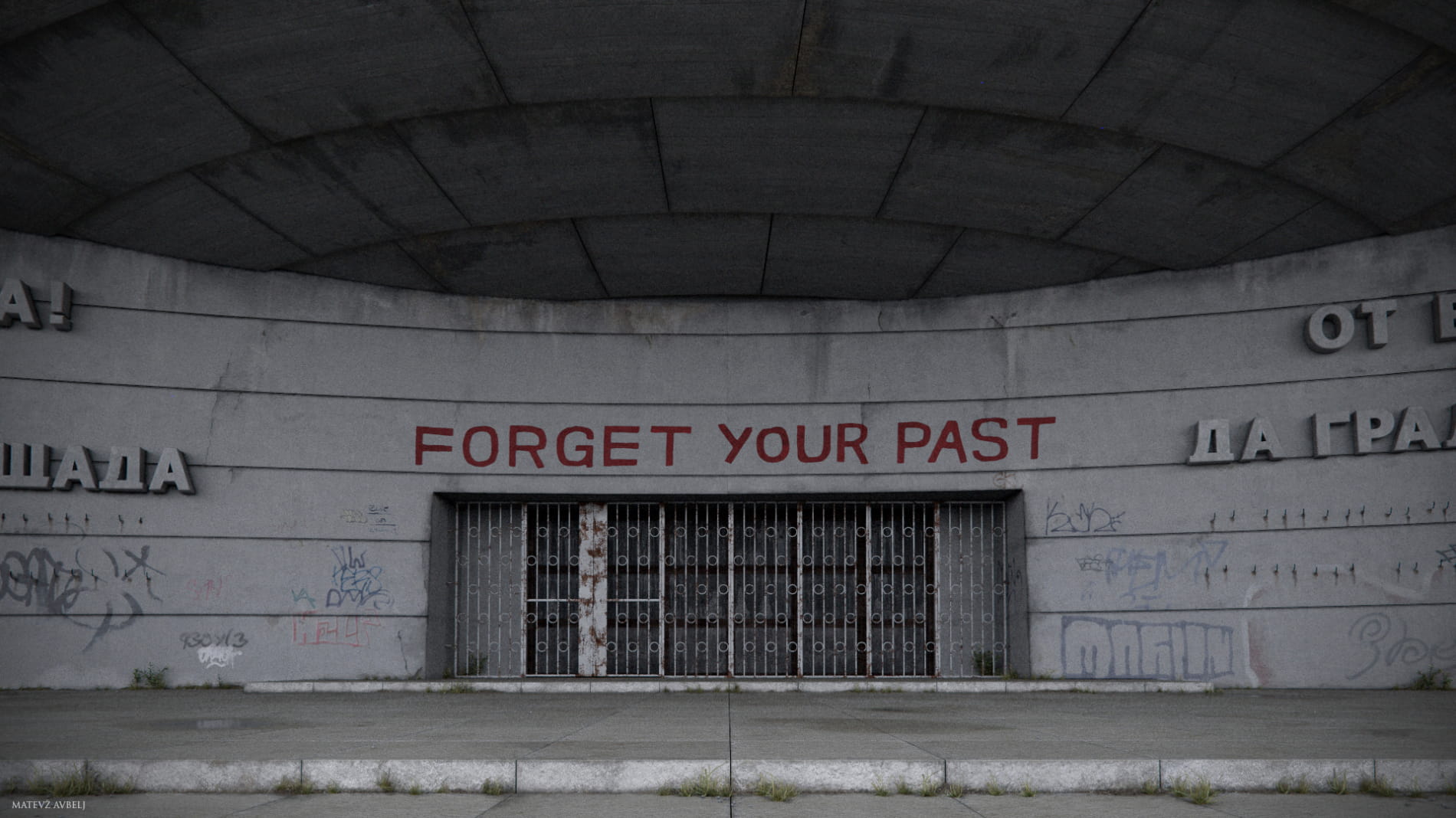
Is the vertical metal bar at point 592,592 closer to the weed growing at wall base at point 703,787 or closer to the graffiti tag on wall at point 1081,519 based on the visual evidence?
the graffiti tag on wall at point 1081,519

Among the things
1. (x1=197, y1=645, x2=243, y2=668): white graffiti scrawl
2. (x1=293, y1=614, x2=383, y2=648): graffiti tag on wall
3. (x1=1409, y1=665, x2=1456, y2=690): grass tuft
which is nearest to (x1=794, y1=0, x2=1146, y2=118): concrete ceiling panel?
(x1=1409, y1=665, x2=1456, y2=690): grass tuft

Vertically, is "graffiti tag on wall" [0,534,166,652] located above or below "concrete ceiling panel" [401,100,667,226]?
below

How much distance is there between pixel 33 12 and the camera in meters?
7.80

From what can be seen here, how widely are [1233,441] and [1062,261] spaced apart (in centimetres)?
278

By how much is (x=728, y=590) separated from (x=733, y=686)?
171 cm

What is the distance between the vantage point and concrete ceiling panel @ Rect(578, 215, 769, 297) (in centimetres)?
1192

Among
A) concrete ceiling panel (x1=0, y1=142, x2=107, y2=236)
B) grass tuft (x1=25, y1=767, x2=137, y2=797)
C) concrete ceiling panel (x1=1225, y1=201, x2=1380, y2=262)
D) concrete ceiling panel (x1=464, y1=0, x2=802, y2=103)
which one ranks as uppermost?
concrete ceiling panel (x1=464, y1=0, x2=802, y2=103)

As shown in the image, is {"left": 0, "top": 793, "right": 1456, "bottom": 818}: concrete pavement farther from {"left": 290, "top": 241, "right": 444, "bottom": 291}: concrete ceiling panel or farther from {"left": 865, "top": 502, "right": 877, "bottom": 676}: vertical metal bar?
{"left": 865, "top": 502, "right": 877, "bottom": 676}: vertical metal bar

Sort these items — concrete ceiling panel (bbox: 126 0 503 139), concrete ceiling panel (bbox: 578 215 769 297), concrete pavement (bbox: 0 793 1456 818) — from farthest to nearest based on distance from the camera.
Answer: concrete ceiling panel (bbox: 578 215 769 297), concrete ceiling panel (bbox: 126 0 503 139), concrete pavement (bbox: 0 793 1456 818)

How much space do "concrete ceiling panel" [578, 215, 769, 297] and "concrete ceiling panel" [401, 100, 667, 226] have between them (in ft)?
1.40

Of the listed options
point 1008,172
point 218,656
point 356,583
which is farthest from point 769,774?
point 218,656

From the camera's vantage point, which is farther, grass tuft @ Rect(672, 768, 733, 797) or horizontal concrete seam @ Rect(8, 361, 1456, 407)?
horizontal concrete seam @ Rect(8, 361, 1456, 407)

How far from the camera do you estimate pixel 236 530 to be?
1238 centimetres

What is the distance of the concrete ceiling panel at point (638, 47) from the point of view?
323 inches
